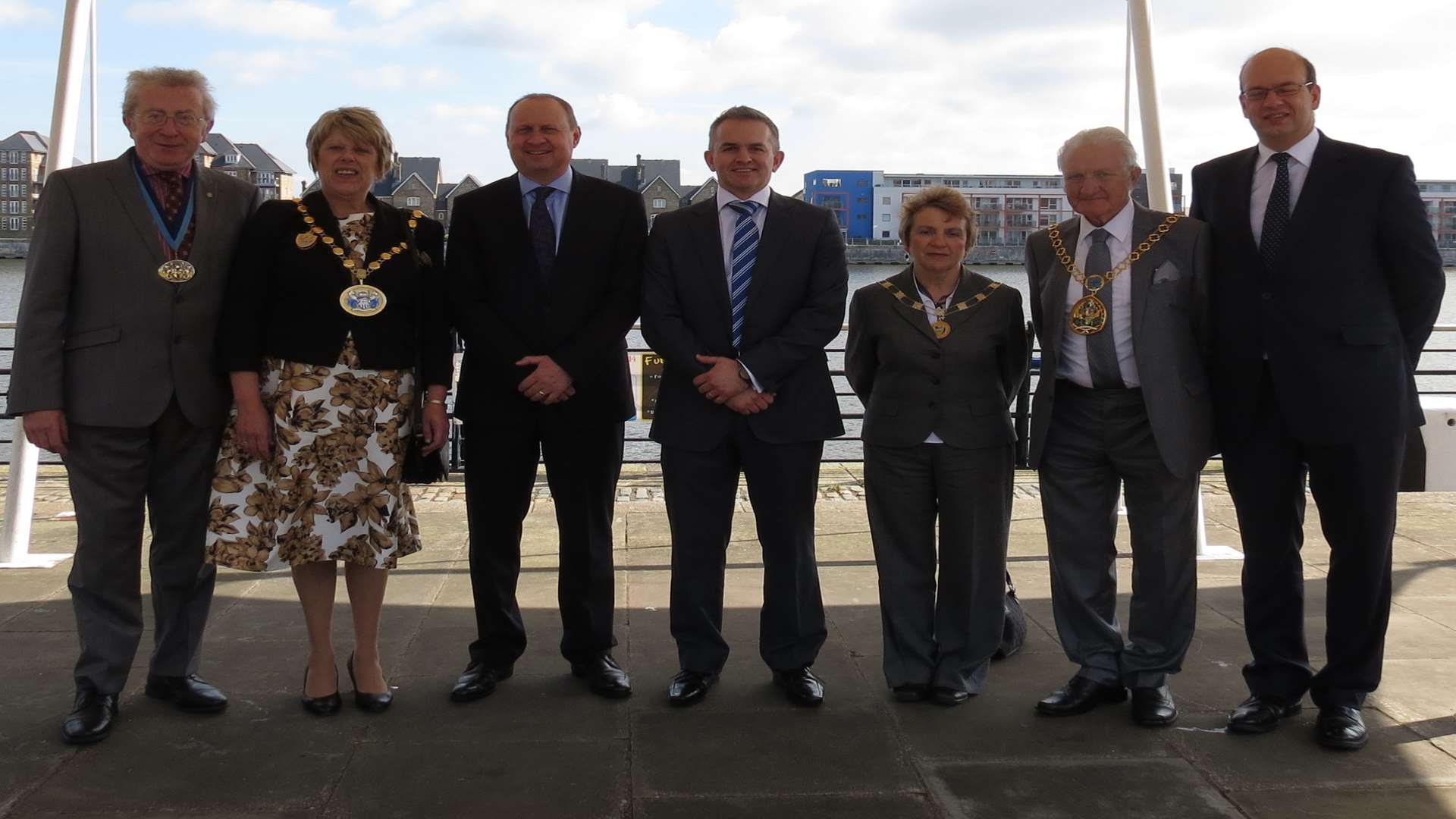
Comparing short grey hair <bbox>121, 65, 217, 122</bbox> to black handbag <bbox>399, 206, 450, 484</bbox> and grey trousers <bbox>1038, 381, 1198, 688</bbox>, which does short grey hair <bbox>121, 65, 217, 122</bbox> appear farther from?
grey trousers <bbox>1038, 381, 1198, 688</bbox>

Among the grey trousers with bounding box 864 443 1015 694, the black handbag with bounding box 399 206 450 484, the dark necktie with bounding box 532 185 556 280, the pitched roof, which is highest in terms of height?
the pitched roof

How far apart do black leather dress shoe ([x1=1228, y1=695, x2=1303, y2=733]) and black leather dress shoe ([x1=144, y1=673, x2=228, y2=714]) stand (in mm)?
2777

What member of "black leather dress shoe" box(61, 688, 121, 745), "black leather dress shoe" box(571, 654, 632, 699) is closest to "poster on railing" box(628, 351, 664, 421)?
"black leather dress shoe" box(571, 654, 632, 699)

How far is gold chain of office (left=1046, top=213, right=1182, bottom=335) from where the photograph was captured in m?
3.61

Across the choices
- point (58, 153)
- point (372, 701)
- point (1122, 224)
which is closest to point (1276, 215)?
point (1122, 224)

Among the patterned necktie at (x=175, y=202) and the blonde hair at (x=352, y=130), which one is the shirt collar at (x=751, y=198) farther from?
the patterned necktie at (x=175, y=202)

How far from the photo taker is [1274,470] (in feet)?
11.7

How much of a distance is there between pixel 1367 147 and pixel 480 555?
271 cm

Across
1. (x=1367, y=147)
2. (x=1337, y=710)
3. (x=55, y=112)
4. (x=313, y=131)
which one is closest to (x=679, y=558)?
(x=313, y=131)

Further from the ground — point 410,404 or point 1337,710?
point 410,404

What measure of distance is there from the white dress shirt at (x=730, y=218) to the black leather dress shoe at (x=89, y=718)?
205 cm

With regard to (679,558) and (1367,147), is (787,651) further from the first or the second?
(1367,147)

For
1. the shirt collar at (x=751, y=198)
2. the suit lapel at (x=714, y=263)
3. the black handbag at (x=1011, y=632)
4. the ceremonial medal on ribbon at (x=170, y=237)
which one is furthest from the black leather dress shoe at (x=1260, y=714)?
the ceremonial medal on ribbon at (x=170, y=237)

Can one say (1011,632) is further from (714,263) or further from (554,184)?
(554,184)
